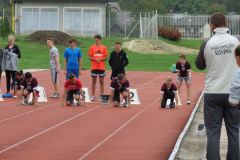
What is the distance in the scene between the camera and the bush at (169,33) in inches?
2134

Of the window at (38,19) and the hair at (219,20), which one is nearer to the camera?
the hair at (219,20)

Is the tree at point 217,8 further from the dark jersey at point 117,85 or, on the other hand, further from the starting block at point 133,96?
the dark jersey at point 117,85

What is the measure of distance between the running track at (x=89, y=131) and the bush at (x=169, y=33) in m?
38.9

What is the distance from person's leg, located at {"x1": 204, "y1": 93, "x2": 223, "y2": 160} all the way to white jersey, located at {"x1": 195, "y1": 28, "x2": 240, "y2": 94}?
120 mm

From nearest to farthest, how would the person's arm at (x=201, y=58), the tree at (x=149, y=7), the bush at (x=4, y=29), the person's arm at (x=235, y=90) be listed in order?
the person's arm at (x=235, y=90) < the person's arm at (x=201, y=58) < the bush at (x=4, y=29) < the tree at (x=149, y=7)

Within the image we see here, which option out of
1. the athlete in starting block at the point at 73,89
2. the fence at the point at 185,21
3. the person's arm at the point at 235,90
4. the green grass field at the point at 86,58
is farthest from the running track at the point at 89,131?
the fence at the point at 185,21

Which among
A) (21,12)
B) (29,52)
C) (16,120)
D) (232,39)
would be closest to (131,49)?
(29,52)

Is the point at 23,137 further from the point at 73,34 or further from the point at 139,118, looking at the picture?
the point at 73,34

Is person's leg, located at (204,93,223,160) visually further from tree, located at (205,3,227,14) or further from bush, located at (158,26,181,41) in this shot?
tree, located at (205,3,227,14)

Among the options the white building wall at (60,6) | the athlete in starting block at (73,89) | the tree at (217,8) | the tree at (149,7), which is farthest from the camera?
the tree at (217,8)

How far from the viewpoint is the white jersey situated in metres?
6.44

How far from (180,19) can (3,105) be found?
4805 centimetres

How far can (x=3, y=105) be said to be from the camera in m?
14.4

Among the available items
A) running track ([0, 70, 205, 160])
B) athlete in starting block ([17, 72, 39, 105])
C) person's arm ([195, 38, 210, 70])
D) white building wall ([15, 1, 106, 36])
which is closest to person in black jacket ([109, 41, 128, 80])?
running track ([0, 70, 205, 160])
